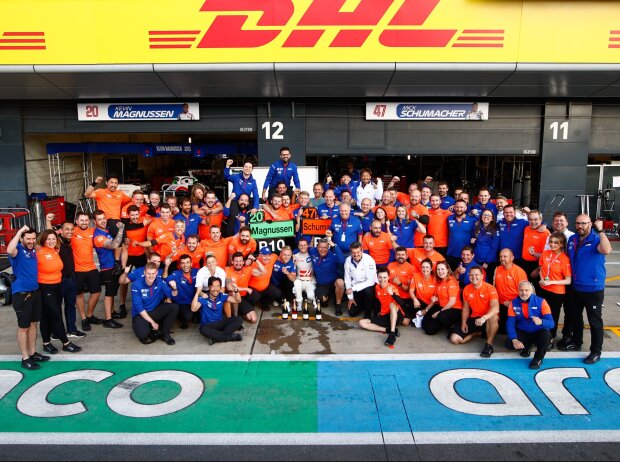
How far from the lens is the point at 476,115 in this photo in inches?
549

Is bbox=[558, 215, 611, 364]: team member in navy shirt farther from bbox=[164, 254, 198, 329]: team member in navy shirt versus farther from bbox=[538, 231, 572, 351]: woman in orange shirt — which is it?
bbox=[164, 254, 198, 329]: team member in navy shirt

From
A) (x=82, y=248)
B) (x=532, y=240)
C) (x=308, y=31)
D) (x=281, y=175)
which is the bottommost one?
(x=82, y=248)

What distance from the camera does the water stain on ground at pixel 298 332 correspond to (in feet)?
24.3

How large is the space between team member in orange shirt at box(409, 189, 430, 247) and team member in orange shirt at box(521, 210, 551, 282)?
172 centimetres

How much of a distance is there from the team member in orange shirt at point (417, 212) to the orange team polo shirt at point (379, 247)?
55 centimetres

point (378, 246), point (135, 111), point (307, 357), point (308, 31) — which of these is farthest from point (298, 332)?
point (135, 111)

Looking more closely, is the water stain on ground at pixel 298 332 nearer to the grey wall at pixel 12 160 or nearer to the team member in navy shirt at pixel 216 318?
the team member in navy shirt at pixel 216 318

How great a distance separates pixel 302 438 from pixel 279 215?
16.9 ft

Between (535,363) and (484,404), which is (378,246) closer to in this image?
(535,363)

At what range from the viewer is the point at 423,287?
8109 millimetres

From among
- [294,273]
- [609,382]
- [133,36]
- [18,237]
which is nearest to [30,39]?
[133,36]

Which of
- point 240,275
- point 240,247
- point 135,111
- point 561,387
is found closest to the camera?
point 561,387

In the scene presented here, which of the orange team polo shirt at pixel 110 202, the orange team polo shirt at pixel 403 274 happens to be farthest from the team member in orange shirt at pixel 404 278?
the orange team polo shirt at pixel 110 202

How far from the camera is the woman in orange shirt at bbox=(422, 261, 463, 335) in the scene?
25.2 ft
